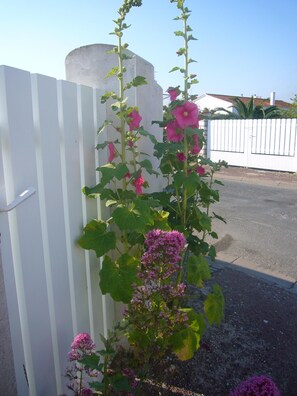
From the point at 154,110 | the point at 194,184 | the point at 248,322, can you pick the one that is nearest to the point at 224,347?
the point at 248,322

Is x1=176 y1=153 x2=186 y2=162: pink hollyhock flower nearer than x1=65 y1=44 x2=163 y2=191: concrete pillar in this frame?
No

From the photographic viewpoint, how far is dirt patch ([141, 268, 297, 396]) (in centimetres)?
209

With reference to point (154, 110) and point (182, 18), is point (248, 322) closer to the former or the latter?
point (154, 110)

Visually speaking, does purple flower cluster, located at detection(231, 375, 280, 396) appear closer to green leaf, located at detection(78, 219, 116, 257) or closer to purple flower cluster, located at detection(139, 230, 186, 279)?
purple flower cluster, located at detection(139, 230, 186, 279)

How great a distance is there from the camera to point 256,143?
38.6 ft

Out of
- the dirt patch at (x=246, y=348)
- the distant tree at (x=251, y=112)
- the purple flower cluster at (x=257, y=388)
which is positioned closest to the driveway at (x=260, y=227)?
the dirt patch at (x=246, y=348)

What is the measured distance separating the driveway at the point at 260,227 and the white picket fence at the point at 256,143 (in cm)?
174

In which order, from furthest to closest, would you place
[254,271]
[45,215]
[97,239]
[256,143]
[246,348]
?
[256,143] → [254,271] → [246,348] → [97,239] → [45,215]

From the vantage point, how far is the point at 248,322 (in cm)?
275

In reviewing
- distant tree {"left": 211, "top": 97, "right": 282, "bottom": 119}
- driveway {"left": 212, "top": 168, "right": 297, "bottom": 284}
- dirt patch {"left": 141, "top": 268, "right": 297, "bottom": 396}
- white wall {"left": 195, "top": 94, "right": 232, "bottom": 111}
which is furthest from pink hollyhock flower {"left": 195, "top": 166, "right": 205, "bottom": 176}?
white wall {"left": 195, "top": 94, "right": 232, "bottom": 111}

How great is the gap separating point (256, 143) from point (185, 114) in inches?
415

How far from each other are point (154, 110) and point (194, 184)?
74 cm

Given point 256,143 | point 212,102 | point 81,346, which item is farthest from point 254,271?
point 212,102

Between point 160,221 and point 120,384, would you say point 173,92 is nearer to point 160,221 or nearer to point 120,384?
point 160,221
